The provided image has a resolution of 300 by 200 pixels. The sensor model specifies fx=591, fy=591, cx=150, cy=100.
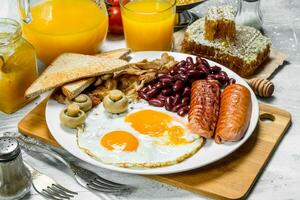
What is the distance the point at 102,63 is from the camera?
7.75ft

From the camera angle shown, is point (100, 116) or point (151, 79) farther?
point (151, 79)

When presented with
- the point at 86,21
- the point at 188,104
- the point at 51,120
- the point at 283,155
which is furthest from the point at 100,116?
the point at 283,155

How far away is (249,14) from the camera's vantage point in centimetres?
279

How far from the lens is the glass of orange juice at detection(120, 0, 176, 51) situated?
254 centimetres

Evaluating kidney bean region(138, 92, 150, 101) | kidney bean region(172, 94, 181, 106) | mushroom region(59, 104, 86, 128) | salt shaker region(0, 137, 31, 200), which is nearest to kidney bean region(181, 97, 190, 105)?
kidney bean region(172, 94, 181, 106)

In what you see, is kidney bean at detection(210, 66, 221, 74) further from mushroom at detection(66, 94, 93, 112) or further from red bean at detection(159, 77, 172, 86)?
mushroom at detection(66, 94, 93, 112)

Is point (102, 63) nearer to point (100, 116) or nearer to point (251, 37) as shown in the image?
point (100, 116)

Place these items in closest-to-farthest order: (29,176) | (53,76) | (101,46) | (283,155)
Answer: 1. (29,176)
2. (283,155)
3. (53,76)
4. (101,46)

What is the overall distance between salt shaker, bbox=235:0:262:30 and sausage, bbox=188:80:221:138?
63 centimetres

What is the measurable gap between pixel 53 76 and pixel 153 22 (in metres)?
0.52

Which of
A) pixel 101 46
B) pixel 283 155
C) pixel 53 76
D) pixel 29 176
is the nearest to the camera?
pixel 29 176

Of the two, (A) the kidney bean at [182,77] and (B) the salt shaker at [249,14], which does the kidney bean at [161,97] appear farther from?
(B) the salt shaker at [249,14]

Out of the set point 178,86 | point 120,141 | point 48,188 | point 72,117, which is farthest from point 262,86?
point 48,188

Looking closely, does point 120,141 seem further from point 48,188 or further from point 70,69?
point 70,69
